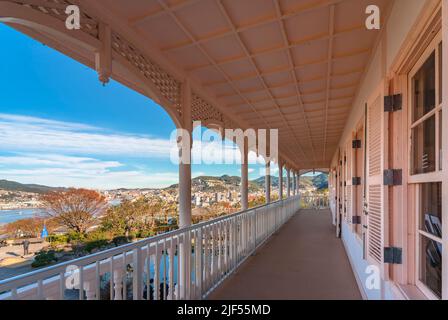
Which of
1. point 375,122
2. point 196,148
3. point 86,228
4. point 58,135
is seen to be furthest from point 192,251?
point 58,135

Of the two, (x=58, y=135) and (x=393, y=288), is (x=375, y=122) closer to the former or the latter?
(x=393, y=288)

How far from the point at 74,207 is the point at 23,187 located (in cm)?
46

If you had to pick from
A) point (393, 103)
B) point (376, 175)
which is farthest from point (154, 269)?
point (393, 103)

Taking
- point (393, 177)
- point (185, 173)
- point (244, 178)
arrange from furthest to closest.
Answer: point (244, 178)
point (185, 173)
point (393, 177)

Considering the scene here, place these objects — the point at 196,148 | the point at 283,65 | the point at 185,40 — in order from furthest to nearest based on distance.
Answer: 1. the point at 196,148
2. the point at 283,65
3. the point at 185,40

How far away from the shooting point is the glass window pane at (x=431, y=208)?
148cm

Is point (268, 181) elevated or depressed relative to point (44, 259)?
elevated

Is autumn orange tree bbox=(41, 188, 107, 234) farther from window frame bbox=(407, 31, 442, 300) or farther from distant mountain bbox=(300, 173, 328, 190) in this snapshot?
distant mountain bbox=(300, 173, 328, 190)

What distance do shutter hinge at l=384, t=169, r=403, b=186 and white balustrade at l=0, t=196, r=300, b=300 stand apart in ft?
6.19

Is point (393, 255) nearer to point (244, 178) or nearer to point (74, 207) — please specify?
point (74, 207)

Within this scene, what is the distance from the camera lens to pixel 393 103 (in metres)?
2.04

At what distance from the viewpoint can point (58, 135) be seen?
388 cm

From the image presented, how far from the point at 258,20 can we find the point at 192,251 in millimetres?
2417

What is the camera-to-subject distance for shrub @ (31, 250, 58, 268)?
1665 millimetres
